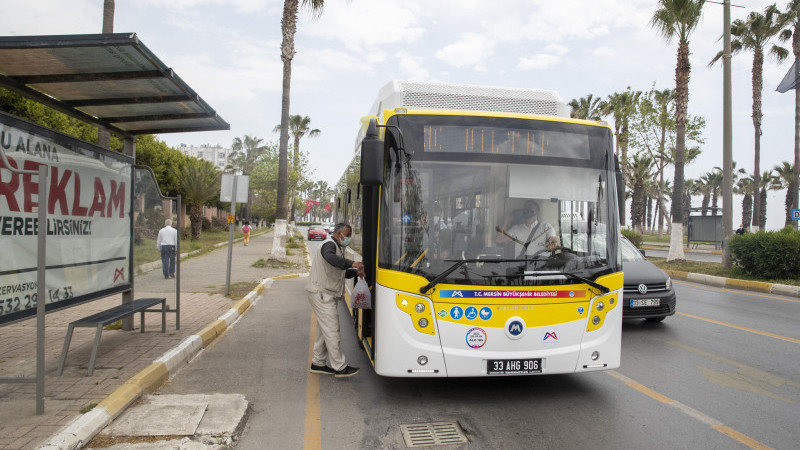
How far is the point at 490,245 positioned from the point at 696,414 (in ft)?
7.85

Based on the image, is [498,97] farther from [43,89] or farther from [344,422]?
[43,89]

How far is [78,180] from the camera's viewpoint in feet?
19.1

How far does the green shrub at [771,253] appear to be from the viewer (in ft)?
48.5

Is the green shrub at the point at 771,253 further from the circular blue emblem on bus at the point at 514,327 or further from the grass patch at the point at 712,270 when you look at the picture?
the circular blue emblem on bus at the point at 514,327

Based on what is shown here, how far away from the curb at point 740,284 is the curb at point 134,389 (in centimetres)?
1377


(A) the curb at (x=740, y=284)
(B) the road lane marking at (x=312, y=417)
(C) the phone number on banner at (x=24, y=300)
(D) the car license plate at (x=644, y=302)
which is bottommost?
(B) the road lane marking at (x=312, y=417)

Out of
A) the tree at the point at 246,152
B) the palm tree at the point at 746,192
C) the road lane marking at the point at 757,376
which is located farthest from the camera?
the tree at the point at 246,152

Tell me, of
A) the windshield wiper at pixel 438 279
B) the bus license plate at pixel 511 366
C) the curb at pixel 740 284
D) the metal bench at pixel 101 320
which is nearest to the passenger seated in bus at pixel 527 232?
the windshield wiper at pixel 438 279

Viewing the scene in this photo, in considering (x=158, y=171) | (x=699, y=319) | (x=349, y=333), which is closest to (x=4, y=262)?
(x=349, y=333)

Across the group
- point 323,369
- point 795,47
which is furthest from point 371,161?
point 795,47

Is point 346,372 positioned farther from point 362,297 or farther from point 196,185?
point 196,185

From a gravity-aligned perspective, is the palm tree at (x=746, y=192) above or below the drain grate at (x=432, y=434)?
above

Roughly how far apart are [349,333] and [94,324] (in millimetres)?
3822

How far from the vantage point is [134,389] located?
4953mm
